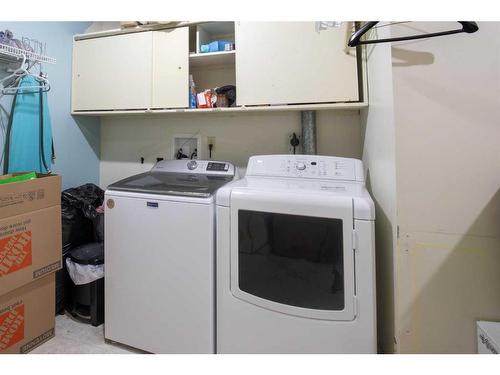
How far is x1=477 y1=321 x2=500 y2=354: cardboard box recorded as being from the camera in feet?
2.87

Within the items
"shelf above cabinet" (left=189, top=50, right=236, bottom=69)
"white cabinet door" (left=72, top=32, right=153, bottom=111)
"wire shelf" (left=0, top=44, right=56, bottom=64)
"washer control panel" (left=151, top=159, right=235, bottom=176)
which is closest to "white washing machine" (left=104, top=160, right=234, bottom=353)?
"washer control panel" (left=151, top=159, right=235, bottom=176)

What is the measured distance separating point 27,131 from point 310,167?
6.47ft

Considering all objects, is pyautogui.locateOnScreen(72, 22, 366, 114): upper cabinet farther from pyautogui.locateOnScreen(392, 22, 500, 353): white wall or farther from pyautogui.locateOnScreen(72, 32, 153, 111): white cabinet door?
pyautogui.locateOnScreen(392, 22, 500, 353): white wall

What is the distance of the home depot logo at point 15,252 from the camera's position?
4.55ft

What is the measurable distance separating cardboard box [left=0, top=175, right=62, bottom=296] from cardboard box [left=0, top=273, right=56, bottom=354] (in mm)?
76

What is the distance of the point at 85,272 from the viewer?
1760mm

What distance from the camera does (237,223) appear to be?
1275mm

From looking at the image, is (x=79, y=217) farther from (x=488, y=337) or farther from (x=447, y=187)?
(x=488, y=337)

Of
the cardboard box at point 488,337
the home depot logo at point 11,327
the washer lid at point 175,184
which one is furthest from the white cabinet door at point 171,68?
the cardboard box at point 488,337

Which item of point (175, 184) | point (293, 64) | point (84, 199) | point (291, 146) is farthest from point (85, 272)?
point (293, 64)
